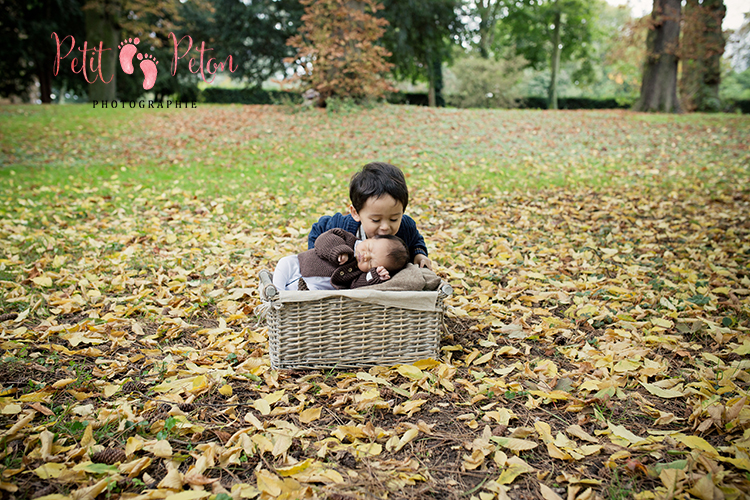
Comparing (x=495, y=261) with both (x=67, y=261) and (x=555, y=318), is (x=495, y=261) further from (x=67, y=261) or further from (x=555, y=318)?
(x=67, y=261)

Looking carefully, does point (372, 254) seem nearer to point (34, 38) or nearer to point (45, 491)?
point (45, 491)

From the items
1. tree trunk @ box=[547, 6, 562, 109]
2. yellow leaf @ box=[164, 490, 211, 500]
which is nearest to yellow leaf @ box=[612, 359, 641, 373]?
yellow leaf @ box=[164, 490, 211, 500]

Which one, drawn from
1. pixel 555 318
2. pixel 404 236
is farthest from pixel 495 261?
pixel 404 236

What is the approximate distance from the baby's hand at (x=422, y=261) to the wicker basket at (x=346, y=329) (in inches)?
16.5

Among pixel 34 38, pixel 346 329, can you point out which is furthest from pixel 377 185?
pixel 34 38

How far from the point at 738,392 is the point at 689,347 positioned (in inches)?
20.6

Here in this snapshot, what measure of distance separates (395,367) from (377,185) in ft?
3.16

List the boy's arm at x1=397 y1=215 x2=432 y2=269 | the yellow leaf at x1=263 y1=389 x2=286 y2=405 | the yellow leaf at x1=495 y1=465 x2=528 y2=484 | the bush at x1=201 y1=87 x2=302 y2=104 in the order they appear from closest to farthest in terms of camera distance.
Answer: the yellow leaf at x1=495 y1=465 x2=528 y2=484, the yellow leaf at x1=263 y1=389 x2=286 y2=405, the boy's arm at x1=397 y1=215 x2=432 y2=269, the bush at x1=201 y1=87 x2=302 y2=104

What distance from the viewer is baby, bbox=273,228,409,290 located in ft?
8.64

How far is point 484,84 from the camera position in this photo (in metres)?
19.8

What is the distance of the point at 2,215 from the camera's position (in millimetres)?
5453

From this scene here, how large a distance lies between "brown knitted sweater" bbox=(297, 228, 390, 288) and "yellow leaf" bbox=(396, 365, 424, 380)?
1.52 ft

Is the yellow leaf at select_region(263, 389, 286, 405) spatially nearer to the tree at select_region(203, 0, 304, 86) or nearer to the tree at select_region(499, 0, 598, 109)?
the tree at select_region(203, 0, 304, 86)

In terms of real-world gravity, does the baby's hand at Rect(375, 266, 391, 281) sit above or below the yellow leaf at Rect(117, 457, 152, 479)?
above
